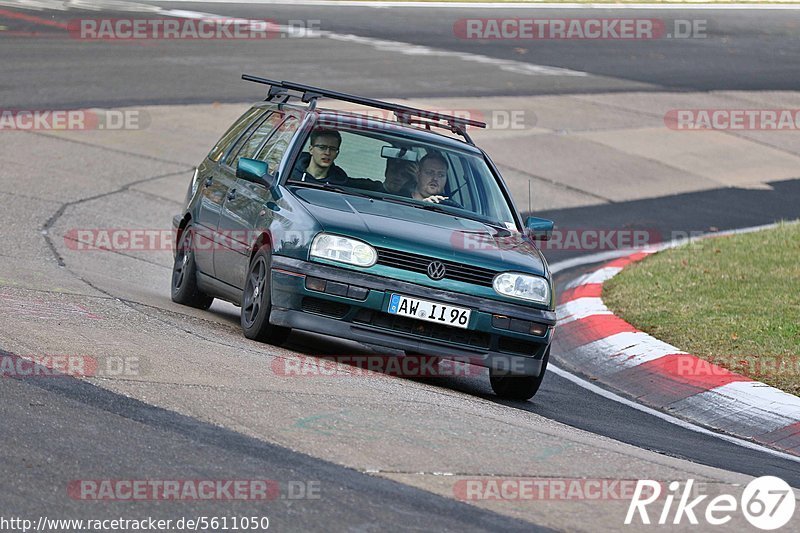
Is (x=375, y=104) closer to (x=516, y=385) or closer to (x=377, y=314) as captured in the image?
(x=377, y=314)

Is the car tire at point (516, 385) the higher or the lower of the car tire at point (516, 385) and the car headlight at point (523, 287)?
the lower

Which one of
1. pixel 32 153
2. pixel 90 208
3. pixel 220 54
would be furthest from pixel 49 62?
pixel 90 208

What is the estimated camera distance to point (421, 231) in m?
8.20

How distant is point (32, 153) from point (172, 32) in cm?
1041

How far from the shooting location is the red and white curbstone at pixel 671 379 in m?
8.45

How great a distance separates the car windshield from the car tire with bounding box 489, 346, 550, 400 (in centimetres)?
107

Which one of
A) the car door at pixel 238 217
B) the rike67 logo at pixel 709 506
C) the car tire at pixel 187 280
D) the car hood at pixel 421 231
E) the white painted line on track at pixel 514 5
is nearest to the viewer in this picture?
the rike67 logo at pixel 709 506

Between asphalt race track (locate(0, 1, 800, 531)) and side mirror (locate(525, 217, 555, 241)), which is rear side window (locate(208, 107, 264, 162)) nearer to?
asphalt race track (locate(0, 1, 800, 531))

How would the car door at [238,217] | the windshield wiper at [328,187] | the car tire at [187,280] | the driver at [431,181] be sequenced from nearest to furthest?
1. the windshield wiper at [328,187]
2. the car door at [238,217]
3. the driver at [431,181]
4. the car tire at [187,280]

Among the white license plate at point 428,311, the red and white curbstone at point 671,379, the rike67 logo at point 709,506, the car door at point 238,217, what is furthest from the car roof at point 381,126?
the rike67 logo at point 709,506

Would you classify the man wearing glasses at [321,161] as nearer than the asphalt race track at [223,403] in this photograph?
No

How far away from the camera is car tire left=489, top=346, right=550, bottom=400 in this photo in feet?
27.6

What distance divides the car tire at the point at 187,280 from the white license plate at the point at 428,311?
98.1 inches

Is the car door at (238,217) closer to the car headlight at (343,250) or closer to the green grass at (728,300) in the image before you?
the car headlight at (343,250)
